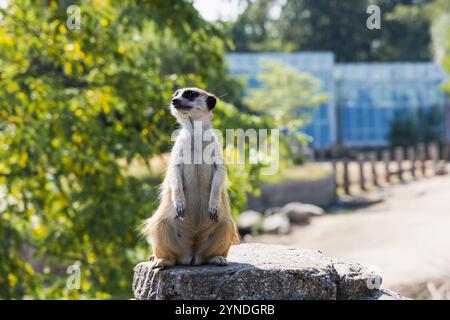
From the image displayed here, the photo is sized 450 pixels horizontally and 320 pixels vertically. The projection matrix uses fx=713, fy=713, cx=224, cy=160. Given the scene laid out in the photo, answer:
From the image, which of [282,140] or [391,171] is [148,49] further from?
[391,171]

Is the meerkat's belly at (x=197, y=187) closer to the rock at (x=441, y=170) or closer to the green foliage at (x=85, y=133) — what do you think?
the green foliage at (x=85, y=133)

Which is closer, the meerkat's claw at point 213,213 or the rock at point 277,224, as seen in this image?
the meerkat's claw at point 213,213

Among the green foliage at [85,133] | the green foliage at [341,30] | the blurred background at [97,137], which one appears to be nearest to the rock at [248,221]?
the blurred background at [97,137]

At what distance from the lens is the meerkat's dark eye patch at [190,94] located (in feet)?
17.1

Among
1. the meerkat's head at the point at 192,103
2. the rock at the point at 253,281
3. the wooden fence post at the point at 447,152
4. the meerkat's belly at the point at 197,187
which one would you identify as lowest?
the wooden fence post at the point at 447,152

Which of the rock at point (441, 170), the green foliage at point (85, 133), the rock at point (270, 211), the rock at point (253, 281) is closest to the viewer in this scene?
the rock at point (253, 281)

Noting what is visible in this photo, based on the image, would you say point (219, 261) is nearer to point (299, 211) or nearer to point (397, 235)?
point (397, 235)

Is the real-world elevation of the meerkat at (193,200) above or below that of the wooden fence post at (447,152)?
above

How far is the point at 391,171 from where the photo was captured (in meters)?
28.8

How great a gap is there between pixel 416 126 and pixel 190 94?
37595mm

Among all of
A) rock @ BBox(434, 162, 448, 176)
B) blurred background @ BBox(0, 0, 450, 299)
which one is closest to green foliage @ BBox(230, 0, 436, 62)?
rock @ BBox(434, 162, 448, 176)

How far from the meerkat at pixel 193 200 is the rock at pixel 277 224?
1659 centimetres

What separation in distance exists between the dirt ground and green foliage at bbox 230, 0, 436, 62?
22.9 meters

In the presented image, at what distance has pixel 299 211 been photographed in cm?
2314
